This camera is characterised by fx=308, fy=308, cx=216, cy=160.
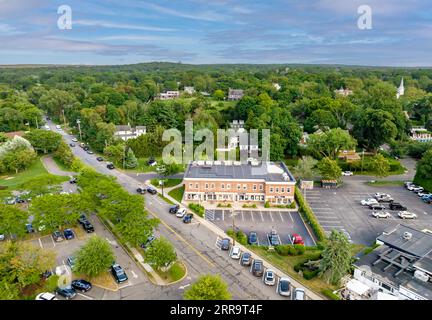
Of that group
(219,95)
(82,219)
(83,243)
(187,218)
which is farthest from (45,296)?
(219,95)

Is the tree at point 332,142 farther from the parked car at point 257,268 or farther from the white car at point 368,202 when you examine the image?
the parked car at point 257,268

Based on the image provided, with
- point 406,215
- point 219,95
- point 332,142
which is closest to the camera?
point 406,215

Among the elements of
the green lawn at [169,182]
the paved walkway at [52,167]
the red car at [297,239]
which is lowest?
the red car at [297,239]

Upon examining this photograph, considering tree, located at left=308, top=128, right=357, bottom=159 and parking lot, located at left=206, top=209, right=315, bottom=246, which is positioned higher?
tree, located at left=308, top=128, right=357, bottom=159

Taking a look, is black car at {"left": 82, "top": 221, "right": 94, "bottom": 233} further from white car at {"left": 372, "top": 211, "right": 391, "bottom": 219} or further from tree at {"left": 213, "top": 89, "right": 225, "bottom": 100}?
tree at {"left": 213, "top": 89, "right": 225, "bottom": 100}

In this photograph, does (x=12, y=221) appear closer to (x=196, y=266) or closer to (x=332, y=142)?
(x=196, y=266)

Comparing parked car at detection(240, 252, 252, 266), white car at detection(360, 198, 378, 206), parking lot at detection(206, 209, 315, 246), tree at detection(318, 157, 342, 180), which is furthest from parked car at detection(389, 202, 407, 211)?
parked car at detection(240, 252, 252, 266)

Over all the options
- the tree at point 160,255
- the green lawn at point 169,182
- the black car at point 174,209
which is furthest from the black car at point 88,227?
the green lawn at point 169,182
